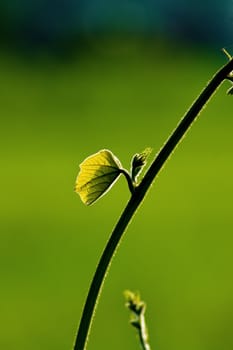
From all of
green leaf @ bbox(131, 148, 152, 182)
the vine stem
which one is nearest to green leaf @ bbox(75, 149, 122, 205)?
green leaf @ bbox(131, 148, 152, 182)

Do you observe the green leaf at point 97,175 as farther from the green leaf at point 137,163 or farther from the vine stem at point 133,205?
the vine stem at point 133,205

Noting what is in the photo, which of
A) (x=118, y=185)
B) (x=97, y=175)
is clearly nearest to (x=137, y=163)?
(x=97, y=175)

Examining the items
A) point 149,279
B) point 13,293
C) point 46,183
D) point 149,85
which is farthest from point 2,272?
point 149,85

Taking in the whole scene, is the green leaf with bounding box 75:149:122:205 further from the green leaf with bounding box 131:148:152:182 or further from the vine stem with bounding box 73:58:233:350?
the vine stem with bounding box 73:58:233:350

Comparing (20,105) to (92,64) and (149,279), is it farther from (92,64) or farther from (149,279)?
(149,279)

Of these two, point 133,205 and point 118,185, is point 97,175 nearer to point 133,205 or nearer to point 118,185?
point 133,205

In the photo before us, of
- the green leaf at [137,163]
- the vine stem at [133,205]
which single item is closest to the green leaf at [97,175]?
the green leaf at [137,163]
